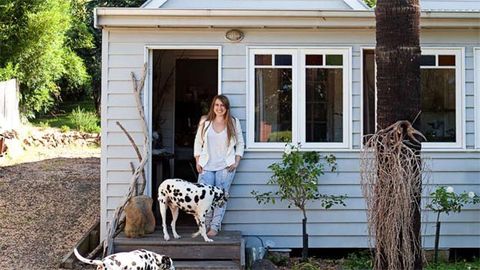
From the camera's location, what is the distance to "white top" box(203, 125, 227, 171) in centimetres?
599

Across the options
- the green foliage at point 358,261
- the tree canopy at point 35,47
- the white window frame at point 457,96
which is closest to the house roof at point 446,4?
the white window frame at point 457,96

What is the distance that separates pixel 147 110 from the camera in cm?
629

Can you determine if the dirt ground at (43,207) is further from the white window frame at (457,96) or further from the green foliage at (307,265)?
the white window frame at (457,96)

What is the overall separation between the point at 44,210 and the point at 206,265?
3.68 meters

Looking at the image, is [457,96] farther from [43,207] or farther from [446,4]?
[43,207]

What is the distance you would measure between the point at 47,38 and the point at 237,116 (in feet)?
32.5

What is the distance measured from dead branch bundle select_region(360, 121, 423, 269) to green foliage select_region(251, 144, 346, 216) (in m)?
1.96

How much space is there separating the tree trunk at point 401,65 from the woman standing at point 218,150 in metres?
2.29

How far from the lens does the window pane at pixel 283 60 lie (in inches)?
251

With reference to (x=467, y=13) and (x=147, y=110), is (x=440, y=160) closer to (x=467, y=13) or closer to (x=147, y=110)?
(x=467, y=13)

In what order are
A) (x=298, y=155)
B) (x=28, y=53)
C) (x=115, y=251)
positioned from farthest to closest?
1. (x=28, y=53)
2. (x=298, y=155)
3. (x=115, y=251)

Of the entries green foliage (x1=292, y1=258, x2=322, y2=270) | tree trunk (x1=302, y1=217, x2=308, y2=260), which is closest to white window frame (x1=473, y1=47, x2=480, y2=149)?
tree trunk (x1=302, y1=217, x2=308, y2=260)

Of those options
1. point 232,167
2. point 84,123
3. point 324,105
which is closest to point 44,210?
point 232,167

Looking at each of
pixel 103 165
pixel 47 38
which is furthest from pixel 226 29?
pixel 47 38
